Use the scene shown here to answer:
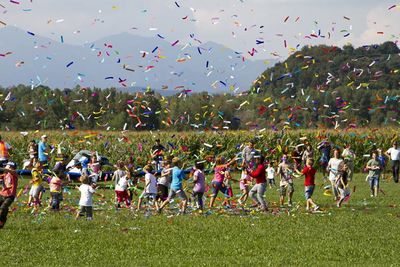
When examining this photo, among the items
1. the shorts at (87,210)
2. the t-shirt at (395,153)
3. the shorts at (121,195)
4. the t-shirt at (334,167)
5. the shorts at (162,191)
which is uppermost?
the t-shirt at (395,153)

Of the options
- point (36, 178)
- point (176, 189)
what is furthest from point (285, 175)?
point (36, 178)

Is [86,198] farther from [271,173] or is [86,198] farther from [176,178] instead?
[271,173]

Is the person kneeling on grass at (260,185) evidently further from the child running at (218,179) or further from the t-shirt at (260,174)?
the child running at (218,179)

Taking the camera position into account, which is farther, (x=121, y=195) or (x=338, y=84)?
(x=338, y=84)

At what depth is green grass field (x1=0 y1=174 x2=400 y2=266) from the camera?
1474 centimetres

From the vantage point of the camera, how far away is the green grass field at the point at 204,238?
14.7 meters

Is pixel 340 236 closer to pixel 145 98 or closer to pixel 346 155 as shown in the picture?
pixel 346 155

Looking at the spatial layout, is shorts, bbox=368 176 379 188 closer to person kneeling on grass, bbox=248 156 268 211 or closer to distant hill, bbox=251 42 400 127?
person kneeling on grass, bbox=248 156 268 211

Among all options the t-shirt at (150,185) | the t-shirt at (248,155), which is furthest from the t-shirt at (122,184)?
the t-shirt at (248,155)

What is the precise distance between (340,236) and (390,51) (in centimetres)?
13625

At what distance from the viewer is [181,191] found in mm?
22453

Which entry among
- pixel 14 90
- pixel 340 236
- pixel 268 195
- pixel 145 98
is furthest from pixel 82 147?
pixel 14 90

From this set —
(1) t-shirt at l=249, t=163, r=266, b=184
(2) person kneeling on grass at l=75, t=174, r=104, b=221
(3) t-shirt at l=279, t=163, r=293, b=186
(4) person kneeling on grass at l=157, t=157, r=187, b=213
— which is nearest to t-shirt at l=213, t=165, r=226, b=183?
(1) t-shirt at l=249, t=163, r=266, b=184

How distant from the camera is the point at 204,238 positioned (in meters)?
17.5
